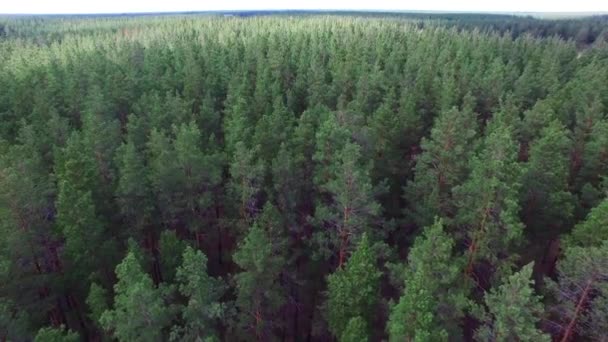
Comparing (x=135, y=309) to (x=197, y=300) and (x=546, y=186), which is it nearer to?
(x=197, y=300)

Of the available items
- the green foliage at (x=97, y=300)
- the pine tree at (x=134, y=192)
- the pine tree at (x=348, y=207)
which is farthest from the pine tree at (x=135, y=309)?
the pine tree at (x=348, y=207)

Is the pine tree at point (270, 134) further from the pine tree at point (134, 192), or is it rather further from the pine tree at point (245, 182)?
the pine tree at point (134, 192)

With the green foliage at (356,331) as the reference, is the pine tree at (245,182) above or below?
above

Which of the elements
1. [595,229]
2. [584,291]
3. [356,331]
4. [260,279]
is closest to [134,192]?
[260,279]

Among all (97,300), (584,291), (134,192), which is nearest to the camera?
(584,291)

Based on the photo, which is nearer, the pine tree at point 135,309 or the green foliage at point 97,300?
the pine tree at point 135,309
